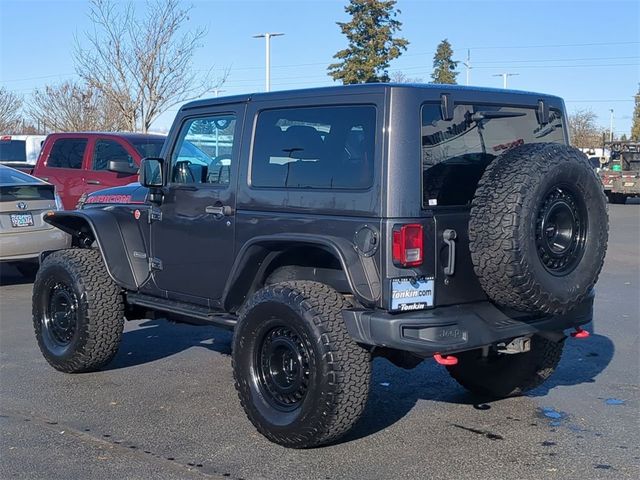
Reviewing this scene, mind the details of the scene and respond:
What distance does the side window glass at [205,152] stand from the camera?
5.57 meters

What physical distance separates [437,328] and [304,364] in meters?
0.81

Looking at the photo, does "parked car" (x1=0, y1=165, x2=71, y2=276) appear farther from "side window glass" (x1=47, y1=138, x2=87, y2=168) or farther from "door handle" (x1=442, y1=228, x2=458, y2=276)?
"door handle" (x1=442, y1=228, x2=458, y2=276)

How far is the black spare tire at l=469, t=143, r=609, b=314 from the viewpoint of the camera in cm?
441

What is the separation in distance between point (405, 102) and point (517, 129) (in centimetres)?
107

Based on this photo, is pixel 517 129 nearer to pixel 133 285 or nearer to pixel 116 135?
pixel 133 285

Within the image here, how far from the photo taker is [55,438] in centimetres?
507

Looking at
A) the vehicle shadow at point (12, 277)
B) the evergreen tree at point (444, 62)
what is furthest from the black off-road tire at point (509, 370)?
the evergreen tree at point (444, 62)

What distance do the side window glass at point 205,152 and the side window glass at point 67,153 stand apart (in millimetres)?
7595

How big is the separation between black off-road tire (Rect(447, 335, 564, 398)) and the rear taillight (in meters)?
1.28

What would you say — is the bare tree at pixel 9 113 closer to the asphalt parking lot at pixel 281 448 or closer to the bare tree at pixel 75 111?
the bare tree at pixel 75 111

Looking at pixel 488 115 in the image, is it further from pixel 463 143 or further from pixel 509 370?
pixel 509 370

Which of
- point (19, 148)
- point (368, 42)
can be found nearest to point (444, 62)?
point (368, 42)

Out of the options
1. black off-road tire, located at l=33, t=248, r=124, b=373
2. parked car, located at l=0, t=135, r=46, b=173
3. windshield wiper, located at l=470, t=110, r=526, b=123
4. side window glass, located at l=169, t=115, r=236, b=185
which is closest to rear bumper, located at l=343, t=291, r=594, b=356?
windshield wiper, located at l=470, t=110, r=526, b=123

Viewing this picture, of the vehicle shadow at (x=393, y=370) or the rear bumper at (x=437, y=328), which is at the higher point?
the rear bumper at (x=437, y=328)
